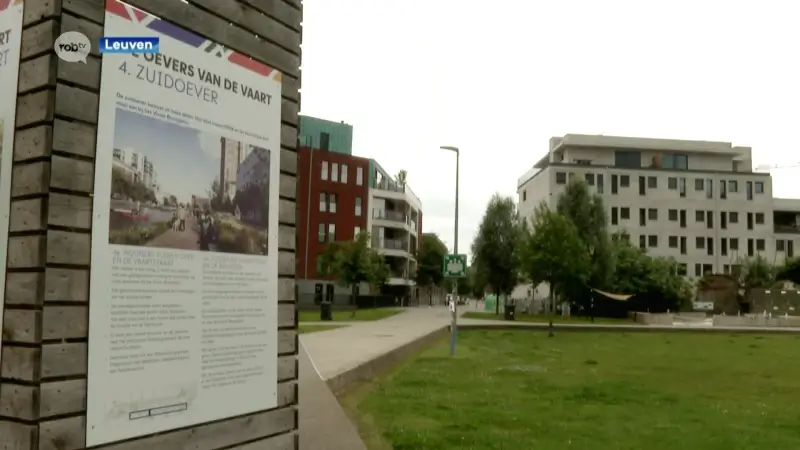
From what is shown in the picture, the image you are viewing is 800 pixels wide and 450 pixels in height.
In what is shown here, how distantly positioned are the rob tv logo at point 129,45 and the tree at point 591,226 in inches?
2046

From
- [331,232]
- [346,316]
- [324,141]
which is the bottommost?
[346,316]

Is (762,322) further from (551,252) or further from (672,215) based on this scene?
(672,215)

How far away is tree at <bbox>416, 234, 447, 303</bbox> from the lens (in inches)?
3679

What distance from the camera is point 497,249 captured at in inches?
2299

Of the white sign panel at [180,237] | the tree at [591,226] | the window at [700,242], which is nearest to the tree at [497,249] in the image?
the tree at [591,226]

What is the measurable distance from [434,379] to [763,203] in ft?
259

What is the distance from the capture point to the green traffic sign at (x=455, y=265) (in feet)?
69.3

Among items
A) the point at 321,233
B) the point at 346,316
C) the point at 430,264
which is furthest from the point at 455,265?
the point at 430,264

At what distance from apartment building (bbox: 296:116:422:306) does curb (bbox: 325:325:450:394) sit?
3984cm

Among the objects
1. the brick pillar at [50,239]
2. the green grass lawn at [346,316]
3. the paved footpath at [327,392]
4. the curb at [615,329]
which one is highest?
the brick pillar at [50,239]

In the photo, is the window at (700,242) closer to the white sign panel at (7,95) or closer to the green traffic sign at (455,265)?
the green traffic sign at (455,265)

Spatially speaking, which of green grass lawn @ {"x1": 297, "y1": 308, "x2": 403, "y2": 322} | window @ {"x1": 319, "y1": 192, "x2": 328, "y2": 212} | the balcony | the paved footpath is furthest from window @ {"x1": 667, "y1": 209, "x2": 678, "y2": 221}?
the paved footpath

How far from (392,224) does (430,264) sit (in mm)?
18714

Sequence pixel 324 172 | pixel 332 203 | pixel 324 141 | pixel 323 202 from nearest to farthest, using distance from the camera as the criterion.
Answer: pixel 324 172 → pixel 323 202 → pixel 332 203 → pixel 324 141
